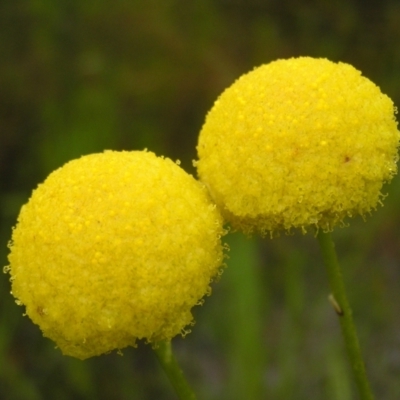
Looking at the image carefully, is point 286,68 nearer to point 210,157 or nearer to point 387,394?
point 210,157

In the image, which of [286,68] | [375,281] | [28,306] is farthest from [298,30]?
[28,306]

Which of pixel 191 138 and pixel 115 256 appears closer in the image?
pixel 115 256

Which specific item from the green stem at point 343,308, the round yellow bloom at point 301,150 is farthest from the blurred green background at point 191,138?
the round yellow bloom at point 301,150

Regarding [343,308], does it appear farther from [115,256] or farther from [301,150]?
[115,256]

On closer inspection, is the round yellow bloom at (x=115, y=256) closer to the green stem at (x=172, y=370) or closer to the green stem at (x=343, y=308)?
the green stem at (x=172, y=370)

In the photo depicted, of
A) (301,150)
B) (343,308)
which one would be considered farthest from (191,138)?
(301,150)

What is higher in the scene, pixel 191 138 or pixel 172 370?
pixel 191 138
